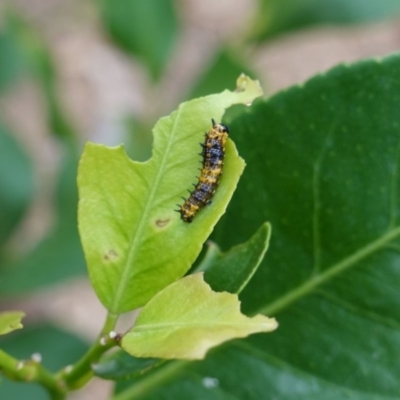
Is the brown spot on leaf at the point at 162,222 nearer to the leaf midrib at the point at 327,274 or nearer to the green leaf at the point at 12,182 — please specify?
the leaf midrib at the point at 327,274

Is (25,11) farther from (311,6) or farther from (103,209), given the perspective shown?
(103,209)

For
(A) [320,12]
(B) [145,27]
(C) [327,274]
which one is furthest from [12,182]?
(C) [327,274]

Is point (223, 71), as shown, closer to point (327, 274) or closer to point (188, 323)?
point (327, 274)

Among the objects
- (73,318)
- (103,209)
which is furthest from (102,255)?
(73,318)

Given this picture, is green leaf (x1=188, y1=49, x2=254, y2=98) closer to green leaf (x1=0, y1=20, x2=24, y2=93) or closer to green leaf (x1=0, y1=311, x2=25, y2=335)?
green leaf (x1=0, y1=20, x2=24, y2=93)

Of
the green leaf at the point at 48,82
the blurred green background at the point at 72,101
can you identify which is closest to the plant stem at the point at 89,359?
the blurred green background at the point at 72,101

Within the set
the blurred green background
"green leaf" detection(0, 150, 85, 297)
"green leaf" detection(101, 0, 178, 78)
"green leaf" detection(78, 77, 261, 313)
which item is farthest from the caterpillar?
"green leaf" detection(101, 0, 178, 78)

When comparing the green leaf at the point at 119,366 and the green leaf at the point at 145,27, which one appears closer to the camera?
the green leaf at the point at 119,366
